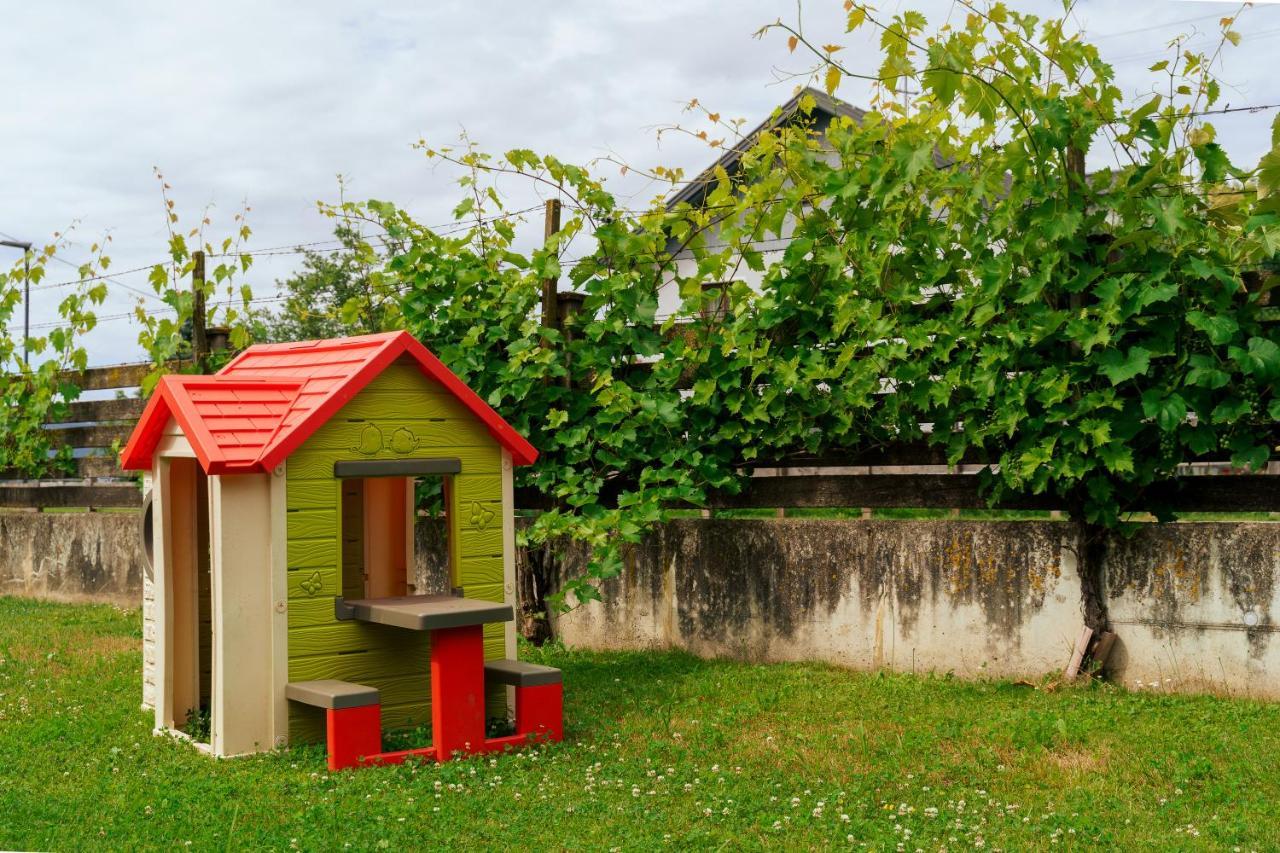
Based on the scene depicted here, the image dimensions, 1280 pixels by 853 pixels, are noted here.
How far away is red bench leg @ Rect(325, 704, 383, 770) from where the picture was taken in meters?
6.37

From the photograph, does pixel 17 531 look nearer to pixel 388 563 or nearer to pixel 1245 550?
pixel 388 563

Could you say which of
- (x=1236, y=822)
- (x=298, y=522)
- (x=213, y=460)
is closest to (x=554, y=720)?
(x=298, y=522)

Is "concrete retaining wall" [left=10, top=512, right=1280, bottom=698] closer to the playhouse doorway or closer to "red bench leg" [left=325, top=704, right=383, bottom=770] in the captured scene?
the playhouse doorway

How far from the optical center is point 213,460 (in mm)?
6504

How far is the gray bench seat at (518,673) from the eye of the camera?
→ 22.9 feet

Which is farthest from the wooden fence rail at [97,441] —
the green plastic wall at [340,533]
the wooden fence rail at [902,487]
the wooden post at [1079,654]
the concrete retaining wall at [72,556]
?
the wooden post at [1079,654]

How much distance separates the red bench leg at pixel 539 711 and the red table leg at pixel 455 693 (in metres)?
0.29

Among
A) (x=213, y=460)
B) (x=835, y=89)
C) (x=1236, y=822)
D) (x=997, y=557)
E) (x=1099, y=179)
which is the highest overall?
(x=835, y=89)

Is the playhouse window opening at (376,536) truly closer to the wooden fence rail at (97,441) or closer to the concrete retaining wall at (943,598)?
the concrete retaining wall at (943,598)

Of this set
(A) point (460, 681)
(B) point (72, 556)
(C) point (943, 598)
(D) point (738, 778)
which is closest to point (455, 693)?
(A) point (460, 681)

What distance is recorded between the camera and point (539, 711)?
6.97 m

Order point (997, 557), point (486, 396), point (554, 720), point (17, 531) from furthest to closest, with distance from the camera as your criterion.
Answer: point (17, 531)
point (486, 396)
point (997, 557)
point (554, 720)

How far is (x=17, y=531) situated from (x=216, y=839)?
10.0 m

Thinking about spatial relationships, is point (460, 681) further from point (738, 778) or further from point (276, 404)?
point (276, 404)
